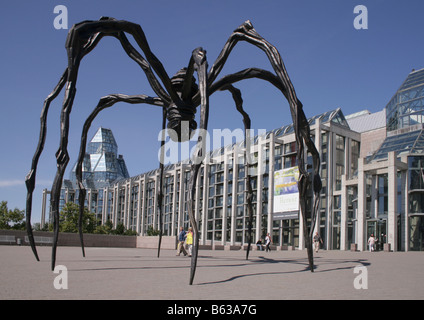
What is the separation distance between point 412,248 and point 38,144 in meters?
36.1

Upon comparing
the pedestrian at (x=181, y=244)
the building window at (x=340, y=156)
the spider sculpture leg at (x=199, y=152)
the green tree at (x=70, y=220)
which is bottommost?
the green tree at (x=70, y=220)

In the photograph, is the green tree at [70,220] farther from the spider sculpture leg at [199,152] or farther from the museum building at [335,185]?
the spider sculpture leg at [199,152]

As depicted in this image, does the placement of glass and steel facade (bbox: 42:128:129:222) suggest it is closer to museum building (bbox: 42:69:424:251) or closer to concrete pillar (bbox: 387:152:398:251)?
museum building (bbox: 42:69:424:251)

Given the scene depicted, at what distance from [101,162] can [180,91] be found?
128 meters

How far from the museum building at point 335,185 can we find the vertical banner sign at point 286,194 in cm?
30

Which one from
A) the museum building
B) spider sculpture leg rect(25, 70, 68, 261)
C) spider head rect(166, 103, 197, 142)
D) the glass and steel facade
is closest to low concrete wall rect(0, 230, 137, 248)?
the museum building

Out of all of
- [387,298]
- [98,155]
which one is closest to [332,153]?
[387,298]

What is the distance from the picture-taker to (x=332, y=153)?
168 ft

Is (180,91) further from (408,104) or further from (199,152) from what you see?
(408,104)

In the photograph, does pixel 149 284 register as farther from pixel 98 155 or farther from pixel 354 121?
pixel 98 155

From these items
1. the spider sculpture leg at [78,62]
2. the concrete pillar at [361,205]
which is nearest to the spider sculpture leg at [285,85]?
the spider sculpture leg at [78,62]

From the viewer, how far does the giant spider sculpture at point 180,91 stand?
6.80 metres

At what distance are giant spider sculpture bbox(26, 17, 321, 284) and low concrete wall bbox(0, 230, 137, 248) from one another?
66.6 feet

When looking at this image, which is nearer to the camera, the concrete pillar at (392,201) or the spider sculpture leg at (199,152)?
the spider sculpture leg at (199,152)
